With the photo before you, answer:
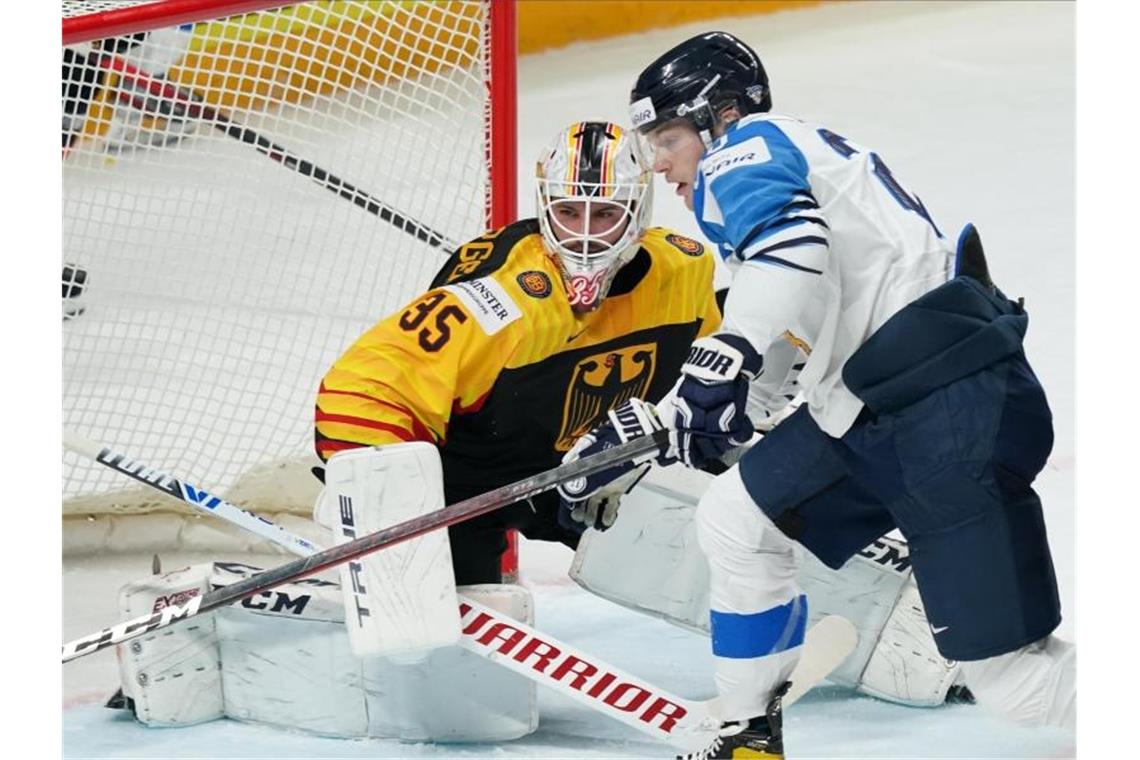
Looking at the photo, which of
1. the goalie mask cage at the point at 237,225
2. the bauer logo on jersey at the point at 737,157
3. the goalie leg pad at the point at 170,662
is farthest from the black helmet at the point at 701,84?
the goalie leg pad at the point at 170,662

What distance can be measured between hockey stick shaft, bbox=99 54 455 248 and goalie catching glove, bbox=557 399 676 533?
0.83m

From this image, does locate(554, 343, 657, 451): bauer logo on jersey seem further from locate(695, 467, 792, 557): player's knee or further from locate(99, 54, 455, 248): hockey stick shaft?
locate(99, 54, 455, 248): hockey stick shaft

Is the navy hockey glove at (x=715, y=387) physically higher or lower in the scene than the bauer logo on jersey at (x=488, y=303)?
lower

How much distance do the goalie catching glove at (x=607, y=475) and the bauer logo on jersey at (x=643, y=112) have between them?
0.42m

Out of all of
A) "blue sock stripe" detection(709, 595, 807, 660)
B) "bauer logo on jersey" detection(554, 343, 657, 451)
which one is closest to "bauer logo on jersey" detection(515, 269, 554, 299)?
"bauer logo on jersey" detection(554, 343, 657, 451)

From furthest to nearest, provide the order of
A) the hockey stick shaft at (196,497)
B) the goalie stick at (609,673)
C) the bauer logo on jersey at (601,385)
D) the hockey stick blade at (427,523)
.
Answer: the hockey stick shaft at (196,497) < the bauer logo on jersey at (601,385) < the goalie stick at (609,673) < the hockey stick blade at (427,523)

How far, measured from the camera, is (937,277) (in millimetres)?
2684

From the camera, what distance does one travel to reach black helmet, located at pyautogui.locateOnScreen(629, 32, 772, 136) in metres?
2.77

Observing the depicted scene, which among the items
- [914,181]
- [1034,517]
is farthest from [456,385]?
[914,181]

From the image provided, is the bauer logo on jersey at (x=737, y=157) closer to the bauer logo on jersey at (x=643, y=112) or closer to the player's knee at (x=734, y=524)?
the bauer logo on jersey at (x=643, y=112)

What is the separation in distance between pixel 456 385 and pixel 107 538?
3.95ft

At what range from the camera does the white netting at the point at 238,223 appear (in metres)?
3.91

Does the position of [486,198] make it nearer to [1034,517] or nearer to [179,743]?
[179,743]

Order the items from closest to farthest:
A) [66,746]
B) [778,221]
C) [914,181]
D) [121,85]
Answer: [778,221]
[66,746]
[121,85]
[914,181]
